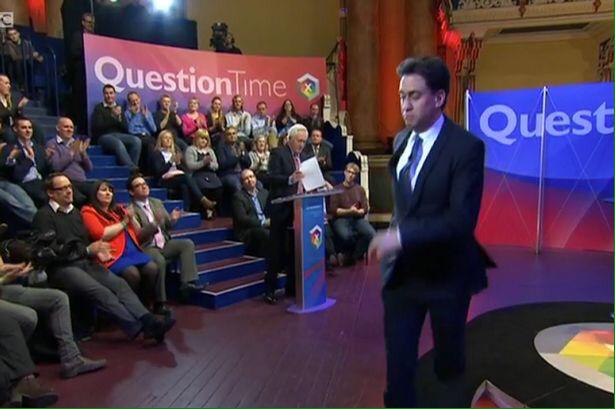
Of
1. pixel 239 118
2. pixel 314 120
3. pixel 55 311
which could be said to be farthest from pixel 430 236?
pixel 314 120

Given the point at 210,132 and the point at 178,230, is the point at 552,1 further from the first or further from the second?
the point at 178,230

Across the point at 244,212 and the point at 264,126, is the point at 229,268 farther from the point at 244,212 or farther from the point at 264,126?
the point at 264,126

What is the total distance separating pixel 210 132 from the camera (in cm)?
734

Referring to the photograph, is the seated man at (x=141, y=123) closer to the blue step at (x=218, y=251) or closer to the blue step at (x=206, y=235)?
the blue step at (x=206, y=235)

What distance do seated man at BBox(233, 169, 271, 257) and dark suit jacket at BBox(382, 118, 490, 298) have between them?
3831 millimetres

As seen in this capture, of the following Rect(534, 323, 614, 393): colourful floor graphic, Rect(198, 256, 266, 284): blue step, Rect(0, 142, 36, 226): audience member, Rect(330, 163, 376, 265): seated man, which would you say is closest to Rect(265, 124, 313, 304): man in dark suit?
Rect(198, 256, 266, 284): blue step

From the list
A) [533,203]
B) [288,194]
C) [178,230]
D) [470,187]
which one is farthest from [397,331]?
[533,203]

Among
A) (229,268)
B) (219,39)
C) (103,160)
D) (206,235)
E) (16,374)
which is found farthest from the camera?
(219,39)

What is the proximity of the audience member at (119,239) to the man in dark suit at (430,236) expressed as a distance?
2837 mm

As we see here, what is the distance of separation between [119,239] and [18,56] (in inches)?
186

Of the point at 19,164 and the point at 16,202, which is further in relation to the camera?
the point at 19,164

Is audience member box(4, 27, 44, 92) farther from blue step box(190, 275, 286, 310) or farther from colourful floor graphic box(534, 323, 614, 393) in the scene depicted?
colourful floor graphic box(534, 323, 614, 393)

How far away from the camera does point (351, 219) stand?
253 inches

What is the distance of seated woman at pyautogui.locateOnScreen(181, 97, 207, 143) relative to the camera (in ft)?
23.6
